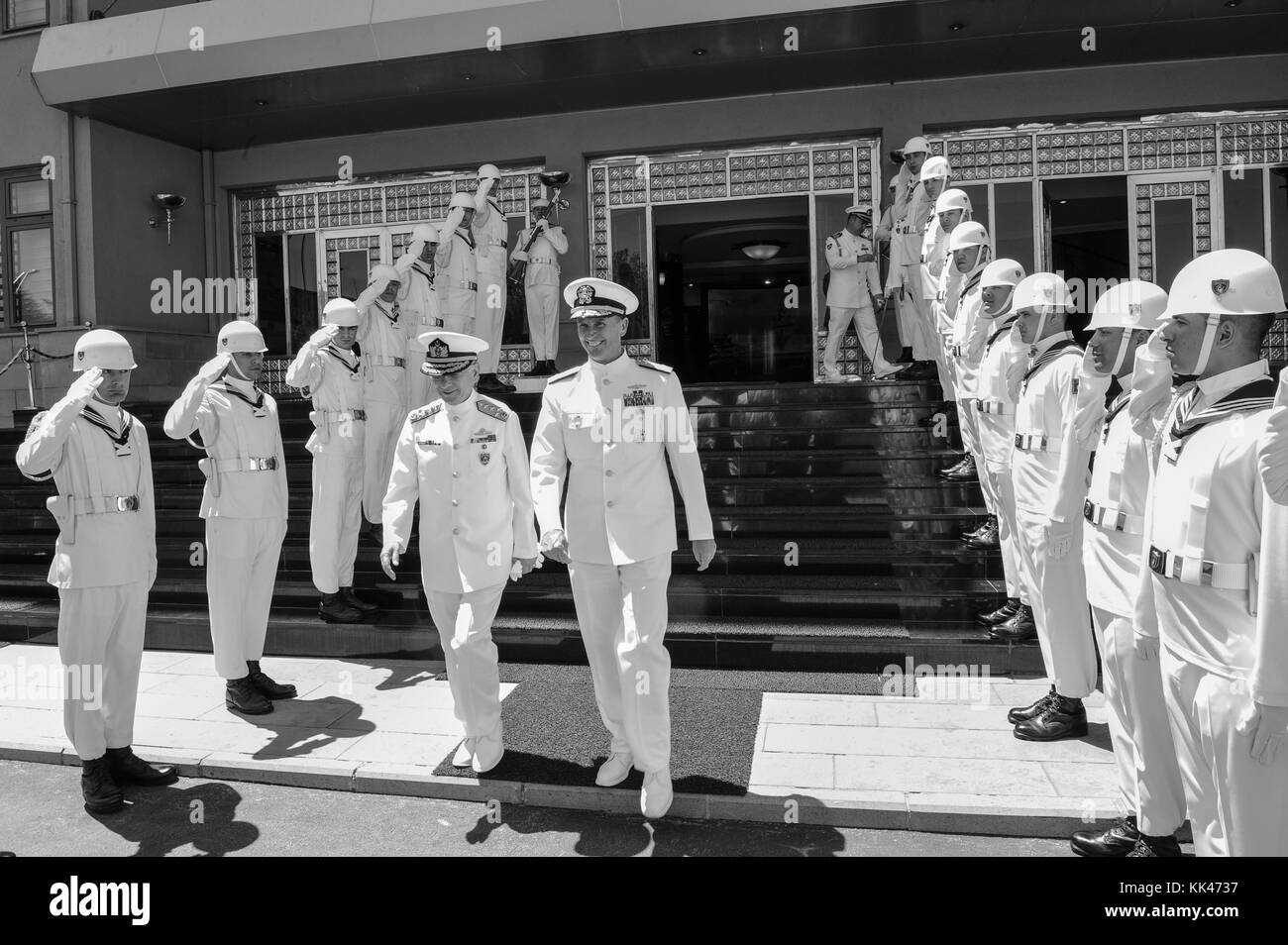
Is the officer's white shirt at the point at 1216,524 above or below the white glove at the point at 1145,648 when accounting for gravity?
above

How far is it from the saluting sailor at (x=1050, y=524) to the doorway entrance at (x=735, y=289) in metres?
8.91

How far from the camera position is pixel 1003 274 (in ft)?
20.8

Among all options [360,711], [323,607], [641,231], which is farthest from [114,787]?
[641,231]

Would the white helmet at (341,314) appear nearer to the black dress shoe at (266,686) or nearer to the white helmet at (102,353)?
the white helmet at (102,353)

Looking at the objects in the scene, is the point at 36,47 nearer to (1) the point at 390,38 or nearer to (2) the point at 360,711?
(1) the point at 390,38

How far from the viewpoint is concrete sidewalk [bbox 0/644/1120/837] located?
14.4ft

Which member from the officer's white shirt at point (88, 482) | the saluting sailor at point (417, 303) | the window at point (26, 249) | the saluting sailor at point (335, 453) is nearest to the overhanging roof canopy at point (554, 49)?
the window at point (26, 249)

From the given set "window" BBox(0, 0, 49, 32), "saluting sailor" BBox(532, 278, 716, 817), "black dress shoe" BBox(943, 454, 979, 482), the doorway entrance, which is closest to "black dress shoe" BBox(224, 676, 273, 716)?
"saluting sailor" BBox(532, 278, 716, 817)

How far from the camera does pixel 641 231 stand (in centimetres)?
1409

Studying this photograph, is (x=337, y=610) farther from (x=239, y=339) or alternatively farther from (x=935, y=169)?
(x=935, y=169)

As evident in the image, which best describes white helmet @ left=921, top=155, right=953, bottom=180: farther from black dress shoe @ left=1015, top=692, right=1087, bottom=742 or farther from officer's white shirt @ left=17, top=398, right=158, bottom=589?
officer's white shirt @ left=17, top=398, right=158, bottom=589

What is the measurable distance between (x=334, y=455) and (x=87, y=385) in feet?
8.86

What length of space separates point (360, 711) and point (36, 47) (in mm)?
12613

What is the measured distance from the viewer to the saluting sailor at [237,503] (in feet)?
19.6
